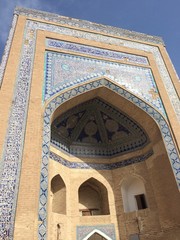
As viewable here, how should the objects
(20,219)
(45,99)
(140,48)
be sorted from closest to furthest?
(20,219)
(45,99)
(140,48)

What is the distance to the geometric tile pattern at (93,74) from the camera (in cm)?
453

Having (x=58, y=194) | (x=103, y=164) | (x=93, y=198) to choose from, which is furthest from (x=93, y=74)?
(x=93, y=198)

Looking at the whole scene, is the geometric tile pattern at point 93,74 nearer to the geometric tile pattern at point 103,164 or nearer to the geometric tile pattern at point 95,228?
the geometric tile pattern at point 103,164

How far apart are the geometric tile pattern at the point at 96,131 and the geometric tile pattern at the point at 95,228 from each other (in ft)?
5.01

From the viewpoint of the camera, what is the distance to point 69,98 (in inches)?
174

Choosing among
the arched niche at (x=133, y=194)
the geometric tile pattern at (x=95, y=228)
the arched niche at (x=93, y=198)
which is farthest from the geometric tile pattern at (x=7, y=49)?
the arched niche at (x=133, y=194)

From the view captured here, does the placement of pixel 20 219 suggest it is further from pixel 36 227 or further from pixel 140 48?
pixel 140 48

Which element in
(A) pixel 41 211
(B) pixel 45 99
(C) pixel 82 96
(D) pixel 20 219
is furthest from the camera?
(C) pixel 82 96

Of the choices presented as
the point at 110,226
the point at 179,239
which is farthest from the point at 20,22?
the point at 179,239

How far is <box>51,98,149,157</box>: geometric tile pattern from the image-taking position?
5.36 metres

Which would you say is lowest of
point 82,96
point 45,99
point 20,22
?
point 45,99

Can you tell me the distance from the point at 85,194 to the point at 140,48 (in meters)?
3.71

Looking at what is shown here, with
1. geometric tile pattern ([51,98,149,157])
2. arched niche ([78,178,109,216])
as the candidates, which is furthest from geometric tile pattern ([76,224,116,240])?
geometric tile pattern ([51,98,149,157])

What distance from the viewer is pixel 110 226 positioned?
488cm
